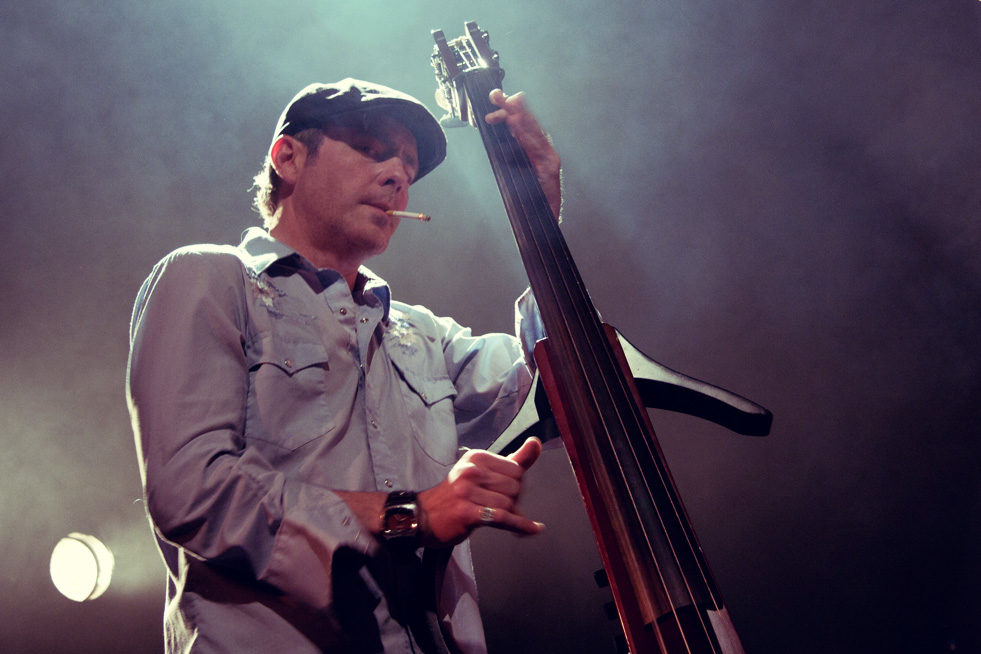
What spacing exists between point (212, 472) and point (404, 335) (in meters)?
0.64

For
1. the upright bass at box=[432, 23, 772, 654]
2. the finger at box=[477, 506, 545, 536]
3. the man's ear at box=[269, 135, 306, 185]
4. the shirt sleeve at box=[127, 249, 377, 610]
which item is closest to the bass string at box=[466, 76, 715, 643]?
the upright bass at box=[432, 23, 772, 654]

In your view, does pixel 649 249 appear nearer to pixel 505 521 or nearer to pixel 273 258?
pixel 273 258

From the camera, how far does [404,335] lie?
4.35 ft

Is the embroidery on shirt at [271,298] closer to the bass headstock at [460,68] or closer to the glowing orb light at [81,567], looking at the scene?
the bass headstock at [460,68]

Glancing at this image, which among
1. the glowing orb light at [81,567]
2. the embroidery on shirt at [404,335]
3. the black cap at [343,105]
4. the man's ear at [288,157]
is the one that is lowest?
the glowing orb light at [81,567]

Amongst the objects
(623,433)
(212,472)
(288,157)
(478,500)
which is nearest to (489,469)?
(478,500)

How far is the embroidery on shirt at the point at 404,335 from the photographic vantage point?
50.6 inches

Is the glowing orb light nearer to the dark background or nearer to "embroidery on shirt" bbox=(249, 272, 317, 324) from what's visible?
the dark background

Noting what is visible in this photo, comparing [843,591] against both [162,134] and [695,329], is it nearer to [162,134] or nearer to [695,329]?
[695,329]

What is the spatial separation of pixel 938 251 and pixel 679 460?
1.16 meters

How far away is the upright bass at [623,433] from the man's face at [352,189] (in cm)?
34

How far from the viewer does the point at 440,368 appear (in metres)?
1.35

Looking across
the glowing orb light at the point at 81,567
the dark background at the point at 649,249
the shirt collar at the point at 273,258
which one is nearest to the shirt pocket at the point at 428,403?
the shirt collar at the point at 273,258

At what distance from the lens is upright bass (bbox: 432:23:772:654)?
507 mm
